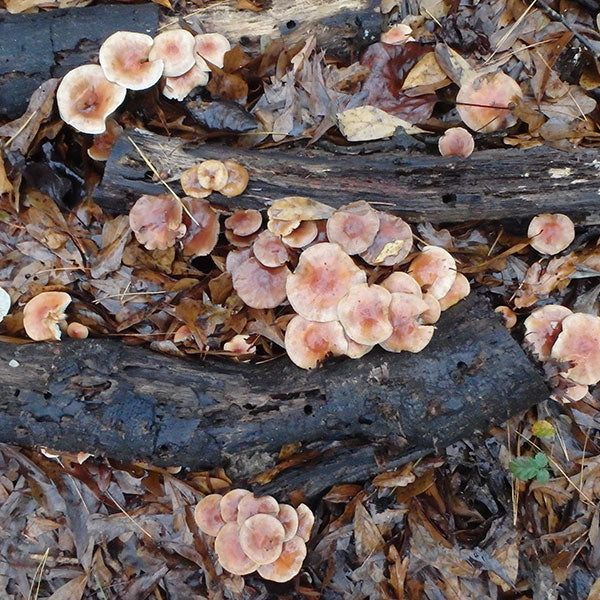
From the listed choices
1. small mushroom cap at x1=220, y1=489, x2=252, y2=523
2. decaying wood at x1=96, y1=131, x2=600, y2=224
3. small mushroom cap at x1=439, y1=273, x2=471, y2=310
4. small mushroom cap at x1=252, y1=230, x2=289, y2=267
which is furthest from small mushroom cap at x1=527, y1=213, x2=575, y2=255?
small mushroom cap at x1=220, y1=489, x2=252, y2=523

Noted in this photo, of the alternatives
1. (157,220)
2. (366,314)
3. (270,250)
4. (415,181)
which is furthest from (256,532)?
(415,181)

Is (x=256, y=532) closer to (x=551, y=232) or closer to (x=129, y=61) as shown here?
(x=551, y=232)

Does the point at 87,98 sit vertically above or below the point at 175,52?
below

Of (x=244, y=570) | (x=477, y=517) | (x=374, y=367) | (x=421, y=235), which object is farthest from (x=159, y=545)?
(x=421, y=235)

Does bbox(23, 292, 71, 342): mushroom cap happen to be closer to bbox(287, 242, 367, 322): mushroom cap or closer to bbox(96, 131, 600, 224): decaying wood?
bbox(96, 131, 600, 224): decaying wood

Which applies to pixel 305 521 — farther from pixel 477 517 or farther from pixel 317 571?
pixel 477 517

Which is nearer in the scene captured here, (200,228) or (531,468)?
(531,468)

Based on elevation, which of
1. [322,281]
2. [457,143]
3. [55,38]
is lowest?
[322,281]
